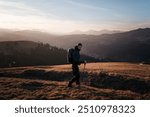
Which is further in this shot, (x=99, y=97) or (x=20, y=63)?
(x=20, y=63)

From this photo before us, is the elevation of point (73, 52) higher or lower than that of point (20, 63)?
higher

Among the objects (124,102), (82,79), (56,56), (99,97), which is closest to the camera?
(124,102)

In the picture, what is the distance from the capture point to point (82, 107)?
14.9 m

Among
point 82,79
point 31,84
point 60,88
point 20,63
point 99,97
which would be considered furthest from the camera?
point 20,63

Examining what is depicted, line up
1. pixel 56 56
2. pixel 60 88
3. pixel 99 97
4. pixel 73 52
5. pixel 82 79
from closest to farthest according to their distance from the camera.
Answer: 1. pixel 99 97
2. pixel 73 52
3. pixel 60 88
4. pixel 82 79
5. pixel 56 56

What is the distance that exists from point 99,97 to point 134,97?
261 centimetres

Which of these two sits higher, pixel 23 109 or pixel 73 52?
pixel 73 52

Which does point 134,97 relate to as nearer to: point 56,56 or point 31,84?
point 31,84

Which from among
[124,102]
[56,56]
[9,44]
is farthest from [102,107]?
[56,56]

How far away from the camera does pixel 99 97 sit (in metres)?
17.9

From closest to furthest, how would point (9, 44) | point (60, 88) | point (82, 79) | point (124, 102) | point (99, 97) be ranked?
1. point (124, 102)
2. point (99, 97)
3. point (60, 88)
4. point (82, 79)
5. point (9, 44)

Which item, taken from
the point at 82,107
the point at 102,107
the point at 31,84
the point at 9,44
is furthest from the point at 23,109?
the point at 9,44

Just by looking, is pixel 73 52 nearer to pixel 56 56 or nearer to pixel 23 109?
pixel 23 109

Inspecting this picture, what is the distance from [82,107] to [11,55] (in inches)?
3871
